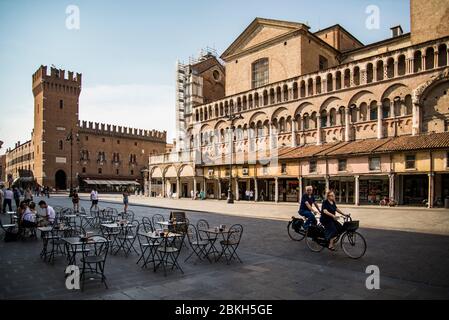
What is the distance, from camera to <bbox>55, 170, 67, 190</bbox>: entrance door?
210 feet

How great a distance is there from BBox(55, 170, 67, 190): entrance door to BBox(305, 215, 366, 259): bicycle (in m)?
64.3

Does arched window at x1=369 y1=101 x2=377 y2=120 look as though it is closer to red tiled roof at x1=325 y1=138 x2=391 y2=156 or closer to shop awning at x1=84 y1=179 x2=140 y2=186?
red tiled roof at x1=325 y1=138 x2=391 y2=156

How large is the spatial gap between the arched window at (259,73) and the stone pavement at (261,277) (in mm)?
35134

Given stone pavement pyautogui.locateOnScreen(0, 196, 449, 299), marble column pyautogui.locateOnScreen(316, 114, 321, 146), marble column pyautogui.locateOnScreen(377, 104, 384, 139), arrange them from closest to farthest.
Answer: stone pavement pyautogui.locateOnScreen(0, 196, 449, 299)
marble column pyautogui.locateOnScreen(377, 104, 384, 139)
marble column pyautogui.locateOnScreen(316, 114, 321, 146)

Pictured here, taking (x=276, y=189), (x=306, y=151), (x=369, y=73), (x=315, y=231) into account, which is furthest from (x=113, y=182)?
(x=315, y=231)

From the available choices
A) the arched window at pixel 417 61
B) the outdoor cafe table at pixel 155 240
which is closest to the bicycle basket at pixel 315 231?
the outdoor cafe table at pixel 155 240

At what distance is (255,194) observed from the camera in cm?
3706

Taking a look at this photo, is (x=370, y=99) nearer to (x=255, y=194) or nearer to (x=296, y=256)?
(x=255, y=194)

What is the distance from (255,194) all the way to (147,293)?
31511 mm

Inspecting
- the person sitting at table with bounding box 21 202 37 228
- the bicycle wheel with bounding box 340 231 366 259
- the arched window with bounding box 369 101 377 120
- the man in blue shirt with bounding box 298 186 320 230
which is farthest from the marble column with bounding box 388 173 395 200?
the person sitting at table with bounding box 21 202 37 228

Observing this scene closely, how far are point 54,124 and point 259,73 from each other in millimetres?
43356

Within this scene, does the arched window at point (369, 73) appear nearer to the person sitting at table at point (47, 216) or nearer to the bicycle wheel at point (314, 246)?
the bicycle wheel at point (314, 246)

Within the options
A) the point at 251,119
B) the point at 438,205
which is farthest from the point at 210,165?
the point at 438,205

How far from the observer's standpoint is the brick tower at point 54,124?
6213 cm
